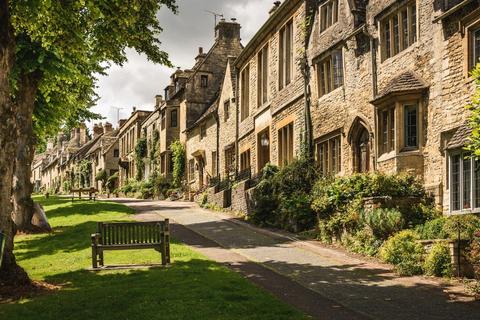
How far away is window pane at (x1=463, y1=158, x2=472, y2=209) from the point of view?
1423cm

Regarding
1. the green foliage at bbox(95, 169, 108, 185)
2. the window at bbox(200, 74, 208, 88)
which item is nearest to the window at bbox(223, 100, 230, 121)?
the window at bbox(200, 74, 208, 88)

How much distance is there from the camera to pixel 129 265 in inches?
509

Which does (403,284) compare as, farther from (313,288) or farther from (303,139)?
(303,139)

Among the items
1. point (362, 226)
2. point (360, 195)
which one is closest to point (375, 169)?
point (360, 195)

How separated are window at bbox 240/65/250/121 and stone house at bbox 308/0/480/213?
32.8 ft

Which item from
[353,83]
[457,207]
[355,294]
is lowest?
[355,294]

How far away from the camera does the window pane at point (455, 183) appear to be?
48.2 ft

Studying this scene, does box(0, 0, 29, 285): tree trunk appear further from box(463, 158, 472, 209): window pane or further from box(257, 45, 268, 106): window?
box(257, 45, 268, 106): window

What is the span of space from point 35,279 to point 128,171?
178ft

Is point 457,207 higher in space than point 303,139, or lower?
lower

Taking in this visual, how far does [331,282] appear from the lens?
1143 cm

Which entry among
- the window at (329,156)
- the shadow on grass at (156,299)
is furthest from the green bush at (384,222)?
the window at (329,156)

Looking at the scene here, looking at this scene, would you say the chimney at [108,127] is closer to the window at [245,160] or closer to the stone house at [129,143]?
the stone house at [129,143]

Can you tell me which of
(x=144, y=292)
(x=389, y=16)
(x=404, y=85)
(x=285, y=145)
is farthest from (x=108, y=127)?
(x=144, y=292)
